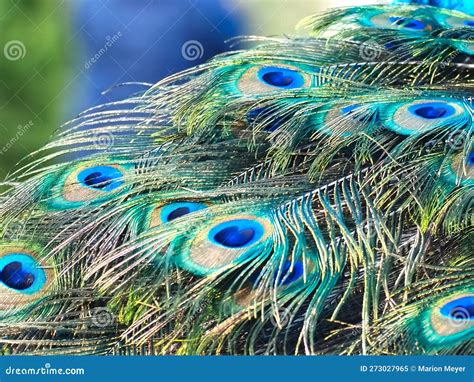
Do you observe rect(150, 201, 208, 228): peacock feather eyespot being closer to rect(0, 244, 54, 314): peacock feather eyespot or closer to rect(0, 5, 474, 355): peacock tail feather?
rect(0, 5, 474, 355): peacock tail feather

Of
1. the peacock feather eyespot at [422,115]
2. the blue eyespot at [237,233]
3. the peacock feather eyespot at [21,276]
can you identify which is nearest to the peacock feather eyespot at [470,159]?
the peacock feather eyespot at [422,115]

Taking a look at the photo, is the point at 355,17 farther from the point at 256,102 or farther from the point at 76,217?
the point at 76,217

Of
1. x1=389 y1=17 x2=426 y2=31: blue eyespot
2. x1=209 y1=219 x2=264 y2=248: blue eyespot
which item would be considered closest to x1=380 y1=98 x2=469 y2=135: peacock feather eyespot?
x1=389 y1=17 x2=426 y2=31: blue eyespot

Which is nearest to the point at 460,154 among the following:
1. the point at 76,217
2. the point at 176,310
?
the point at 176,310

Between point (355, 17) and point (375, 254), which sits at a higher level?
point (355, 17)

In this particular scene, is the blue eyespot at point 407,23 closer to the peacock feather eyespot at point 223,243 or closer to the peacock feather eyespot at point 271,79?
the peacock feather eyespot at point 271,79

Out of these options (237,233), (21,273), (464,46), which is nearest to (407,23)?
(464,46)

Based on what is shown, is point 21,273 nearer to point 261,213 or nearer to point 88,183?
point 88,183
